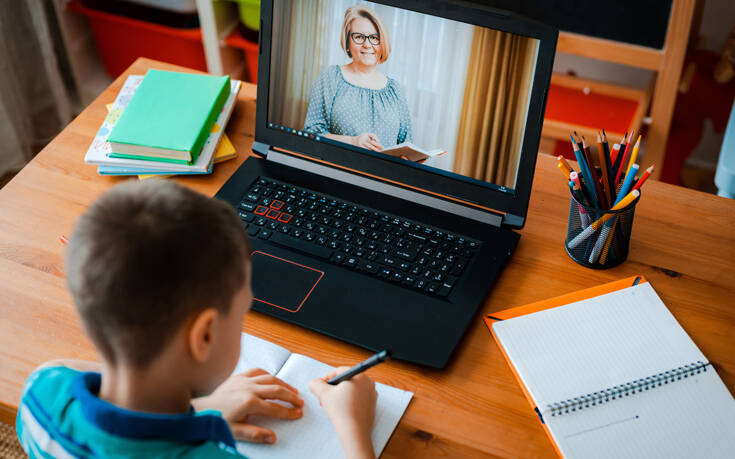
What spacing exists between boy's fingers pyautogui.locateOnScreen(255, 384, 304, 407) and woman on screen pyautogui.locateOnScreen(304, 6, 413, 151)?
408mm

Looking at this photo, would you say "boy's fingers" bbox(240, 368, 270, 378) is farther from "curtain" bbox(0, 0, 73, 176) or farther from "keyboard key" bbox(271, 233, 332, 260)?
"curtain" bbox(0, 0, 73, 176)

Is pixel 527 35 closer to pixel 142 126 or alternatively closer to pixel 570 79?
pixel 142 126

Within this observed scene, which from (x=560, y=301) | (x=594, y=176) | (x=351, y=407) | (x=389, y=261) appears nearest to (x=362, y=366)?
(x=351, y=407)

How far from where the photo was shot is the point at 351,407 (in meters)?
0.77

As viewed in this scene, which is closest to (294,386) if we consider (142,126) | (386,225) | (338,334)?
(338,334)

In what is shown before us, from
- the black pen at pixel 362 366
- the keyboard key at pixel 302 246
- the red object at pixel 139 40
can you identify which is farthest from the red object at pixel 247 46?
the black pen at pixel 362 366

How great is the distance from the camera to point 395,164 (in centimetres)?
105

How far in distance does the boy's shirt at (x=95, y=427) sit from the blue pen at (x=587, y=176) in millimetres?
544

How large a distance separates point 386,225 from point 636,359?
1.24 feet

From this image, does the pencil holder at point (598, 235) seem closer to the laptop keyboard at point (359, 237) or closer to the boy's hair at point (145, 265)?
the laptop keyboard at point (359, 237)

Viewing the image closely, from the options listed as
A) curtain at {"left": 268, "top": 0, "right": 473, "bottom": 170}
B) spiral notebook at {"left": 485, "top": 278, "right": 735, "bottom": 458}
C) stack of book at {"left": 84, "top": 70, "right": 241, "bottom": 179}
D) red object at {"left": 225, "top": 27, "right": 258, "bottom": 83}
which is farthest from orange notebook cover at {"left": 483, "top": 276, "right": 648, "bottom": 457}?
red object at {"left": 225, "top": 27, "right": 258, "bottom": 83}

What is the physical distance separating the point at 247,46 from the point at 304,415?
63.7 inches

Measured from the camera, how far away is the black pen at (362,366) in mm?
788

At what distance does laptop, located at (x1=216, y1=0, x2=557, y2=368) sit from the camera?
3.00ft
